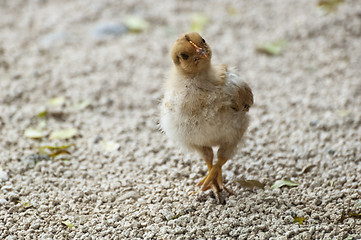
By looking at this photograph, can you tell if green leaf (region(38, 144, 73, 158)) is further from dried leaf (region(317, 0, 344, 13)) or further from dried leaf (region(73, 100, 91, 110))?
dried leaf (region(317, 0, 344, 13))

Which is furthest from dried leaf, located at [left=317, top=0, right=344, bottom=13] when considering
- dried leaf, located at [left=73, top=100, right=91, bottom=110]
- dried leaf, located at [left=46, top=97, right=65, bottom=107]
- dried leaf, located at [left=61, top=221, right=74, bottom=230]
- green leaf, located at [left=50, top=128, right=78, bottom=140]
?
dried leaf, located at [left=61, top=221, right=74, bottom=230]

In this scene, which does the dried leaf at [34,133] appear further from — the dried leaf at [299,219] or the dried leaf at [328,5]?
the dried leaf at [328,5]

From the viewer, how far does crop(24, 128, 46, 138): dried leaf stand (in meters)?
3.53

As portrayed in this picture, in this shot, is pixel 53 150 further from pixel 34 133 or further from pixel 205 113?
pixel 205 113

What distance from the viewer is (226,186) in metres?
2.96

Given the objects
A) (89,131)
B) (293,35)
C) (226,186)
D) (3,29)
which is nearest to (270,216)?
(226,186)

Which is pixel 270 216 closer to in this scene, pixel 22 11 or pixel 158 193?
pixel 158 193

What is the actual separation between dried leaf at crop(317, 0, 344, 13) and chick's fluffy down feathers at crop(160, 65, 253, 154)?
3034 millimetres

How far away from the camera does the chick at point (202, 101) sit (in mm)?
2596

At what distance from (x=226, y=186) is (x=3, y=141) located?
5.64 ft

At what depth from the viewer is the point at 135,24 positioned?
5.33 metres

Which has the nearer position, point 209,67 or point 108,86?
point 209,67

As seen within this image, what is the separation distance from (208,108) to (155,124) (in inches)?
48.9

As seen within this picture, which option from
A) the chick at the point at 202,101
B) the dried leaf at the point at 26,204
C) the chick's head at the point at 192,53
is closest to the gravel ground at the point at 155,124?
the dried leaf at the point at 26,204
